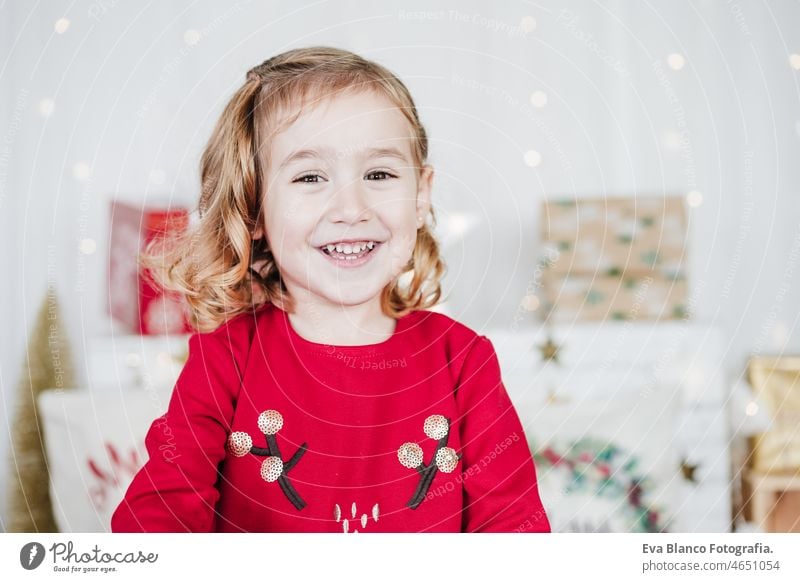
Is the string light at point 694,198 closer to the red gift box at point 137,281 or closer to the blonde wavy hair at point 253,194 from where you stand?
the blonde wavy hair at point 253,194

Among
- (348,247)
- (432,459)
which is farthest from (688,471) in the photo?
(348,247)

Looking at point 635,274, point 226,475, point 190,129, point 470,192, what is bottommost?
point 226,475

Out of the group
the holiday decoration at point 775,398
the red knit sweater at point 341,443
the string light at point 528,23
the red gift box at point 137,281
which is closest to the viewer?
the red knit sweater at point 341,443

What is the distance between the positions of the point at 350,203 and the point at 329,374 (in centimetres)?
15

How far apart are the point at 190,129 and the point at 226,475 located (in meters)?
0.45

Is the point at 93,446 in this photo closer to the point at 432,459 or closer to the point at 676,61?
the point at 432,459

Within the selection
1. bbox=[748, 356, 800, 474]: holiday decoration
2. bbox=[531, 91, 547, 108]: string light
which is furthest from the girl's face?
bbox=[748, 356, 800, 474]: holiday decoration

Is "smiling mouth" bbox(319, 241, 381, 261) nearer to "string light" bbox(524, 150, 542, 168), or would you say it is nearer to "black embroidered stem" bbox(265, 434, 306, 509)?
"black embroidered stem" bbox(265, 434, 306, 509)

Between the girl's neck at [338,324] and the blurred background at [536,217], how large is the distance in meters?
0.19

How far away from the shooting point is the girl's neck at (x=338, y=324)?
732 millimetres

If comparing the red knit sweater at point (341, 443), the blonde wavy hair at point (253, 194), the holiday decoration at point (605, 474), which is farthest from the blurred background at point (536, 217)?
the red knit sweater at point (341, 443)

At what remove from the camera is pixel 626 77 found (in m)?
0.95

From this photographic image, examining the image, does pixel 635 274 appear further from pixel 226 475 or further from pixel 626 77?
Answer: pixel 226 475
